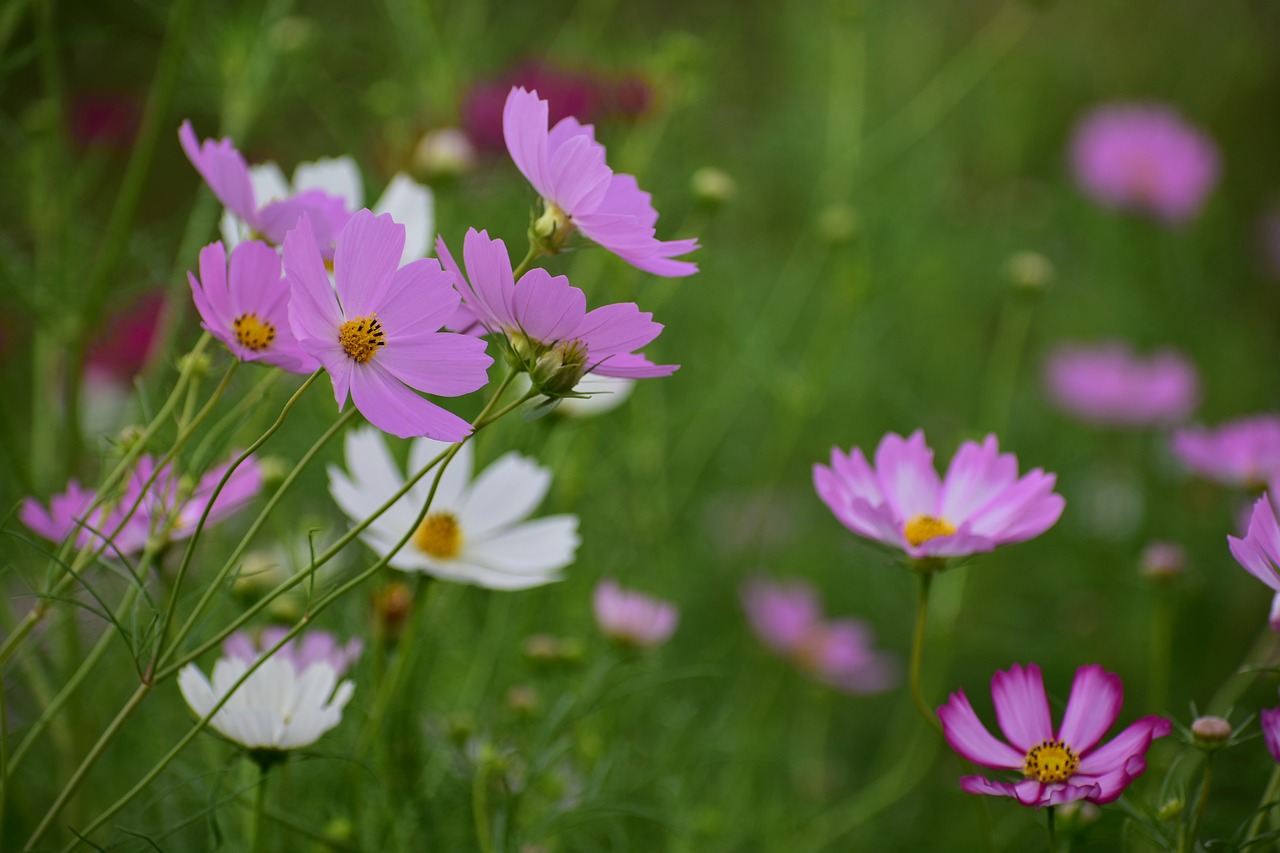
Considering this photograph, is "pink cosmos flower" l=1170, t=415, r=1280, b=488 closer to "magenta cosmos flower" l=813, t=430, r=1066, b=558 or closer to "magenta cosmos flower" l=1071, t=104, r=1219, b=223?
"magenta cosmos flower" l=813, t=430, r=1066, b=558

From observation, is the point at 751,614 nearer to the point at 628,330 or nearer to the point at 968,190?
the point at 628,330

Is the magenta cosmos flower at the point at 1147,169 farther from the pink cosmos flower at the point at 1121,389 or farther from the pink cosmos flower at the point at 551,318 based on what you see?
the pink cosmos flower at the point at 551,318

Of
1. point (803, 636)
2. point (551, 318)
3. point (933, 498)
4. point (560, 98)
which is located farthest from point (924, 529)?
point (560, 98)

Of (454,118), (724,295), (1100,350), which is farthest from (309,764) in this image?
(1100,350)

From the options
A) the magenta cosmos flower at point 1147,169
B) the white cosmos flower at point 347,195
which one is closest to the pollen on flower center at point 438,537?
the white cosmos flower at point 347,195

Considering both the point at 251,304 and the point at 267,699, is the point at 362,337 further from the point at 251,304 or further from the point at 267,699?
the point at 267,699

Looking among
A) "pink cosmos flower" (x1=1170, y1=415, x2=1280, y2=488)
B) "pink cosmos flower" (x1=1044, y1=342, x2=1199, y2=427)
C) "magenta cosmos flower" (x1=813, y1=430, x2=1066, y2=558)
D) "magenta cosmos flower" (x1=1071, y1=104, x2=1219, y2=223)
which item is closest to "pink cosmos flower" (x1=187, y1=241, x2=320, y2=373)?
"magenta cosmos flower" (x1=813, y1=430, x2=1066, y2=558)
